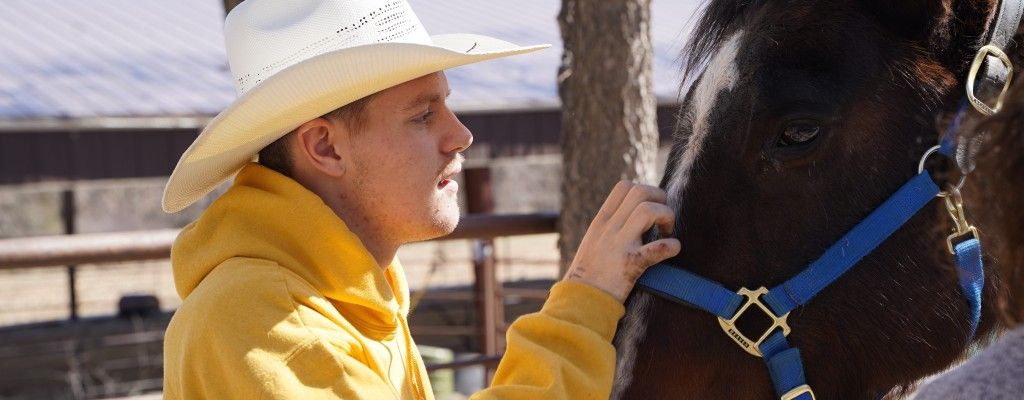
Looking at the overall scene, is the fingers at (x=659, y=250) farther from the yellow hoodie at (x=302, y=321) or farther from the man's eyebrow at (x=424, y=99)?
the man's eyebrow at (x=424, y=99)

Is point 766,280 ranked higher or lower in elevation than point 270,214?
lower

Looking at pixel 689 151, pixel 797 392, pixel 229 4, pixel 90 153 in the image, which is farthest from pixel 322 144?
pixel 90 153

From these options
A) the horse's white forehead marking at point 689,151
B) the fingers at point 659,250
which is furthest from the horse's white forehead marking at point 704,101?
the fingers at point 659,250

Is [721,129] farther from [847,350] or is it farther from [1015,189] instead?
[1015,189]

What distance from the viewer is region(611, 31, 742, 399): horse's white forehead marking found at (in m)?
1.94

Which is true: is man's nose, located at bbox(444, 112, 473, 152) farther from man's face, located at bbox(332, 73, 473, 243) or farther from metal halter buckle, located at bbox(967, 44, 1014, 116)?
metal halter buckle, located at bbox(967, 44, 1014, 116)

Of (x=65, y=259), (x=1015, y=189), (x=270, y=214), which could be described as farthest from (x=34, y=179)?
(x=1015, y=189)

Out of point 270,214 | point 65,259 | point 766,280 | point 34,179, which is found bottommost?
point 34,179

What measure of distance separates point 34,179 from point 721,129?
9.27 m

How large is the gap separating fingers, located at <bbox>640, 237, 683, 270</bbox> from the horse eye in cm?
28

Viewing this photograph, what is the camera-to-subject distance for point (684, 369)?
1.93 m

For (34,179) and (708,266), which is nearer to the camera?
(708,266)

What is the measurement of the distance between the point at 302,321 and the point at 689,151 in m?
0.85

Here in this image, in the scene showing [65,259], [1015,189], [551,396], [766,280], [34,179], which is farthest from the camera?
[34,179]
